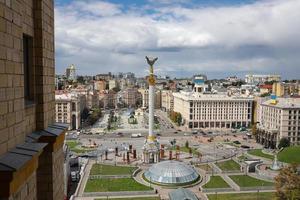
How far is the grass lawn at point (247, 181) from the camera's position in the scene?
4925 centimetres

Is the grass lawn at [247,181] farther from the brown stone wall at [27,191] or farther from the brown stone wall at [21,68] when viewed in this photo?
the brown stone wall at [27,191]

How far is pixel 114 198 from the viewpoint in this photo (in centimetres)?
4388

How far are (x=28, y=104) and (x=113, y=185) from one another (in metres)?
42.6

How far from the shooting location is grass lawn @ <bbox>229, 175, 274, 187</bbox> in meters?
49.2

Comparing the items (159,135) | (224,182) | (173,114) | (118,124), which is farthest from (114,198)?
(173,114)

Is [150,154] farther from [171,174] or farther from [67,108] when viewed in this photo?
[67,108]

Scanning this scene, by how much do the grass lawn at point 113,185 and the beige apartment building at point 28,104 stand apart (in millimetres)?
38254

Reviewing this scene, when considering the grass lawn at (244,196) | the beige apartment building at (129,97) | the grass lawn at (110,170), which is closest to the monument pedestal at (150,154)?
the grass lawn at (110,170)

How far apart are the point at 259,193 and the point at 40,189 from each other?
4203 centimetres

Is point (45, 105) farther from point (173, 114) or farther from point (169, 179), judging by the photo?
point (173, 114)

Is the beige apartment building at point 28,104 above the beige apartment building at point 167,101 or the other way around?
above

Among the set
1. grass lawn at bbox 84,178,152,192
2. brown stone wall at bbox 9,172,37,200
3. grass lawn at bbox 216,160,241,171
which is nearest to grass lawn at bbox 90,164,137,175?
grass lawn at bbox 84,178,152,192

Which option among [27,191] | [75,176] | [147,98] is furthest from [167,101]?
[27,191]

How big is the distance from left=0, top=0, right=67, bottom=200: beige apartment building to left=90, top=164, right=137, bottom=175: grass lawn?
46.1 m
